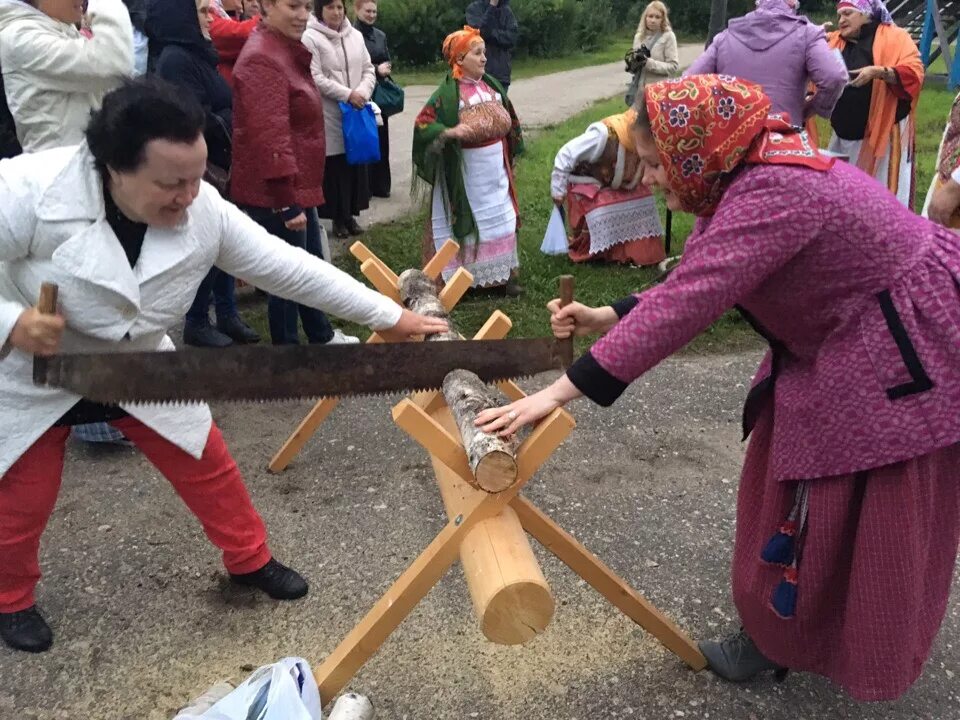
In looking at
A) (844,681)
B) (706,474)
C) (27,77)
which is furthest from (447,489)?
(27,77)

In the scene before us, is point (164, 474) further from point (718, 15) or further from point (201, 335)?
point (718, 15)

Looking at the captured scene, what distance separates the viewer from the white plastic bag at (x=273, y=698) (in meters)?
2.25

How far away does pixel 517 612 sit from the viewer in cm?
213

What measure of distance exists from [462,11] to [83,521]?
21.5 metres

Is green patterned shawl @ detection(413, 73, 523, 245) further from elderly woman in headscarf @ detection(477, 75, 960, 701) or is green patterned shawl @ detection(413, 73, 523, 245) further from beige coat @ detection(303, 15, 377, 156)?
elderly woman in headscarf @ detection(477, 75, 960, 701)

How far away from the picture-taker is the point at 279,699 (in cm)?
225

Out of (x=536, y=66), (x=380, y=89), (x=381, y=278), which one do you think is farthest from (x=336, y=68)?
(x=536, y=66)

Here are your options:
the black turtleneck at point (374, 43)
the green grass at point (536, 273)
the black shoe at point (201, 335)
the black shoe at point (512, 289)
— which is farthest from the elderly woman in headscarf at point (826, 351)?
the black turtleneck at point (374, 43)

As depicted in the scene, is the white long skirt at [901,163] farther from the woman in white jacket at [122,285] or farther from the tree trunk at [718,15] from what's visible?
the woman in white jacket at [122,285]

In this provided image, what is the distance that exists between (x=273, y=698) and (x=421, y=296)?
183 cm

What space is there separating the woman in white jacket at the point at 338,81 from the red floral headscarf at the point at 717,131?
15.9 ft

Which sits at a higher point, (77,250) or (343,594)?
(77,250)

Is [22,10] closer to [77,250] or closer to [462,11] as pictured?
[77,250]

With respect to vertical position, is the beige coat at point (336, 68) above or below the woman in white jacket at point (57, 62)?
below
